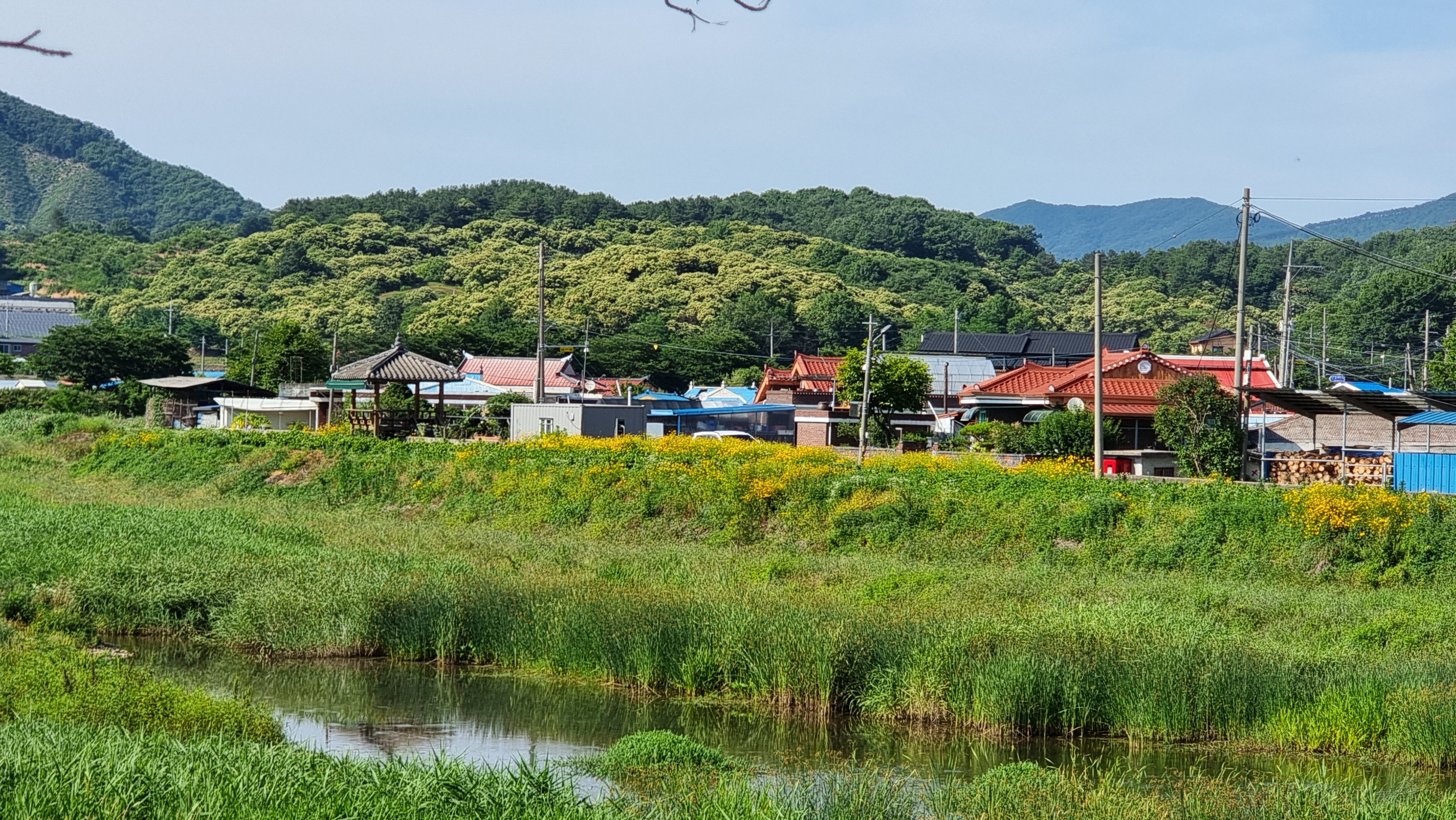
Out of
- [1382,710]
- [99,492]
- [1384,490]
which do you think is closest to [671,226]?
[99,492]

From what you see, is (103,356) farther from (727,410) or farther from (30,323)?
(30,323)

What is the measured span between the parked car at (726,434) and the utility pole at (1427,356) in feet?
106

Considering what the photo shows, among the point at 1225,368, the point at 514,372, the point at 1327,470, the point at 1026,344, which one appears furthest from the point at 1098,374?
the point at 1026,344

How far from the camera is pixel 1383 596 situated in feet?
65.2

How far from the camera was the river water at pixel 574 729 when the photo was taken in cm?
1284

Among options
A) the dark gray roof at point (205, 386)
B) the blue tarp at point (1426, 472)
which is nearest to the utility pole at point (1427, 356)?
the blue tarp at point (1426, 472)

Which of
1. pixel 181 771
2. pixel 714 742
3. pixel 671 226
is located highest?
pixel 671 226

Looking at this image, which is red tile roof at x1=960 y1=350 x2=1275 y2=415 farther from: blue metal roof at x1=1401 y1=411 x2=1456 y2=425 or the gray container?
the gray container

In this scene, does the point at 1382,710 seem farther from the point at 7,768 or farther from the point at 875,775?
the point at 7,768

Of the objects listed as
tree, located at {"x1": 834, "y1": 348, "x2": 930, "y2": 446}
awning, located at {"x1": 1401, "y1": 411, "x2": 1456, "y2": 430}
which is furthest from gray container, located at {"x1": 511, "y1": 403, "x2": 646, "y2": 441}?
awning, located at {"x1": 1401, "y1": 411, "x2": 1456, "y2": 430}

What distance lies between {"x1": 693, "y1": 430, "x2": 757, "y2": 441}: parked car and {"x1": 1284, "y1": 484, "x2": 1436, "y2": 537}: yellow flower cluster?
2456cm

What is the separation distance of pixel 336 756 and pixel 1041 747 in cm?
731

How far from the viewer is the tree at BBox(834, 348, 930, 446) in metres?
45.8

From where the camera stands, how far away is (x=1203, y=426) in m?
31.0
